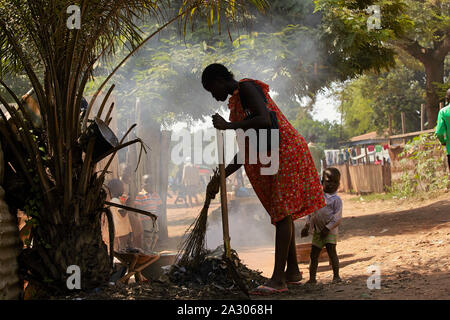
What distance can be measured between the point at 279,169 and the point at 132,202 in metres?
6.49

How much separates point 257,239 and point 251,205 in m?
1.44

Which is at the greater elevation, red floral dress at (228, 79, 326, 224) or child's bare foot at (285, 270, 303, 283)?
red floral dress at (228, 79, 326, 224)

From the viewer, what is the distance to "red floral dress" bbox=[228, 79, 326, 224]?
325 centimetres

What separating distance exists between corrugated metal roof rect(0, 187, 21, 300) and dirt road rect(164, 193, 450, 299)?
180 centimetres

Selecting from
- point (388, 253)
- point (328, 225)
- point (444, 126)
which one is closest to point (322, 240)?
point (328, 225)

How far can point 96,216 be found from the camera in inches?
131

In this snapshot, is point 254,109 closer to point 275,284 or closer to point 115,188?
point 275,284

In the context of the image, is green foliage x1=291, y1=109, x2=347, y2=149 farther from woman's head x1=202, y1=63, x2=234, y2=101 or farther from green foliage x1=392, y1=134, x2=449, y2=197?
woman's head x1=202, y1=63, x2=234, y2=101

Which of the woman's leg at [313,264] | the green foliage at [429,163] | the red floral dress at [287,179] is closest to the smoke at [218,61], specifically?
the green foliage at [429,163]

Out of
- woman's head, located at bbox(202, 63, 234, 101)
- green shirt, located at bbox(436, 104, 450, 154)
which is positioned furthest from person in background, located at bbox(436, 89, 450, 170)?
woman's head, located at bbox(202, 63, 234, 101)

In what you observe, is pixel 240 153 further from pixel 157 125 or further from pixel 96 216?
pixel 157 125

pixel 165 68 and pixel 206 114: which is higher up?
pixel 165 68

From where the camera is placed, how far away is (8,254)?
121 inches

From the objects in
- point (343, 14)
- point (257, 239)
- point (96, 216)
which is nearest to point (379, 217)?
point (257, 239)
